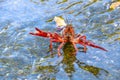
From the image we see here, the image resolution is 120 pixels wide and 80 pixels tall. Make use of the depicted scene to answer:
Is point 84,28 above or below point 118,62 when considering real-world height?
above

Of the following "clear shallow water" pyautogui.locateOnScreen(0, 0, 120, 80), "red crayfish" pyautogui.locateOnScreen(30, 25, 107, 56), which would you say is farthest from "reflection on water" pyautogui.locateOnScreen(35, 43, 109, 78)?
"red crayfish" pyautogui.locateOnScreen(30, 25, 107, 56)

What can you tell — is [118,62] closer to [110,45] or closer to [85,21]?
[110,45]

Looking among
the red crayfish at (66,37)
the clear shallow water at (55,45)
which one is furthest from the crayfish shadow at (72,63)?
the red crayfish at (66,37)

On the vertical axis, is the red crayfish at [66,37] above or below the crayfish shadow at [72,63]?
above

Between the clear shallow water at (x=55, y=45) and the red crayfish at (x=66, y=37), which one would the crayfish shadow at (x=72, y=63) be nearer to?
the clear shallow water at (x=55, y=45)

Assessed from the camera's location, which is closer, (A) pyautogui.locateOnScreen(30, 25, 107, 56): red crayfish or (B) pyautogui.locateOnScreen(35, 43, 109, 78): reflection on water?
(B) pyautogui.locateOnScreen(35, 43, 109, 78): reflection on water

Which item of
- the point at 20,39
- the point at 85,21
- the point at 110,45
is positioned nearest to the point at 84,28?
the point at 85,21

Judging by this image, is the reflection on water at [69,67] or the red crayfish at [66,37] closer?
the reflection on water at [69,67]

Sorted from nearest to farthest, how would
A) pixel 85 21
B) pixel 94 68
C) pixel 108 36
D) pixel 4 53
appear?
pixel 94 68, pixel 4 53, pixel 108 36, pixel 85 21

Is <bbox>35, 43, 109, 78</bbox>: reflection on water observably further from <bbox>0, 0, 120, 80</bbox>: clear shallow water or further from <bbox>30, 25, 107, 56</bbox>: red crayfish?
<bbox>30, 25, 107, 56</bbox>: red crayfish
